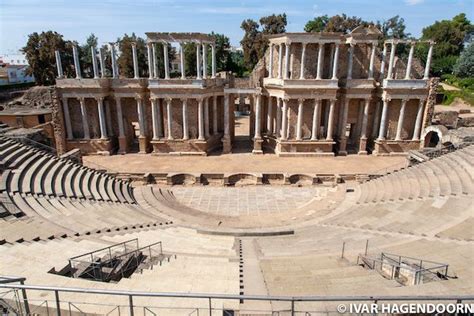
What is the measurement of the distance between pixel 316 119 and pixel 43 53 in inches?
1840

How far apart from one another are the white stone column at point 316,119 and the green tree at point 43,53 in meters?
45.4

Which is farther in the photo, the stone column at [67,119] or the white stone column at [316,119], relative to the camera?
the stone column at [67,119]

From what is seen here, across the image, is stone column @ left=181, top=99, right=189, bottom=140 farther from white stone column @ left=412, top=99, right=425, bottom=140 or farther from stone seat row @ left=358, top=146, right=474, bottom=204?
white stone column @ left=412, top=99, right=425, bottom=140

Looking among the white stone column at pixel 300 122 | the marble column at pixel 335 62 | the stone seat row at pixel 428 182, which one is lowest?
the stone seat row at pixel 428 182

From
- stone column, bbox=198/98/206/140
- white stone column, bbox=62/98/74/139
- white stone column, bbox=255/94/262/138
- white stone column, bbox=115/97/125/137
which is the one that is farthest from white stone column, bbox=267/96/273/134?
white stone column, bbox=62/98/74/139

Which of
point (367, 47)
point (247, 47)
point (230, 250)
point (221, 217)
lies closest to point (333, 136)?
point (367, 47)

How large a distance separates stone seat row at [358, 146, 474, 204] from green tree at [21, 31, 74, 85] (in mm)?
53220

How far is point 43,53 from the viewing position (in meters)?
51.1

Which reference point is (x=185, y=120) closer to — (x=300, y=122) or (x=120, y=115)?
(x=120, y=115)

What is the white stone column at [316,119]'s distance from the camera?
97.9ft

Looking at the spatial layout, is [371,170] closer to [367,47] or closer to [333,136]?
[333,136]

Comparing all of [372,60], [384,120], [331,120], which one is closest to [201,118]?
[331,120]

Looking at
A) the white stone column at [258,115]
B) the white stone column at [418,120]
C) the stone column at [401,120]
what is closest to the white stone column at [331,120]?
the stone column at [401,120]

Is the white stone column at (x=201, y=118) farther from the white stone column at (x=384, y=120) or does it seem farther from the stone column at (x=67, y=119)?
the white stone column at (x=384, y=120)
